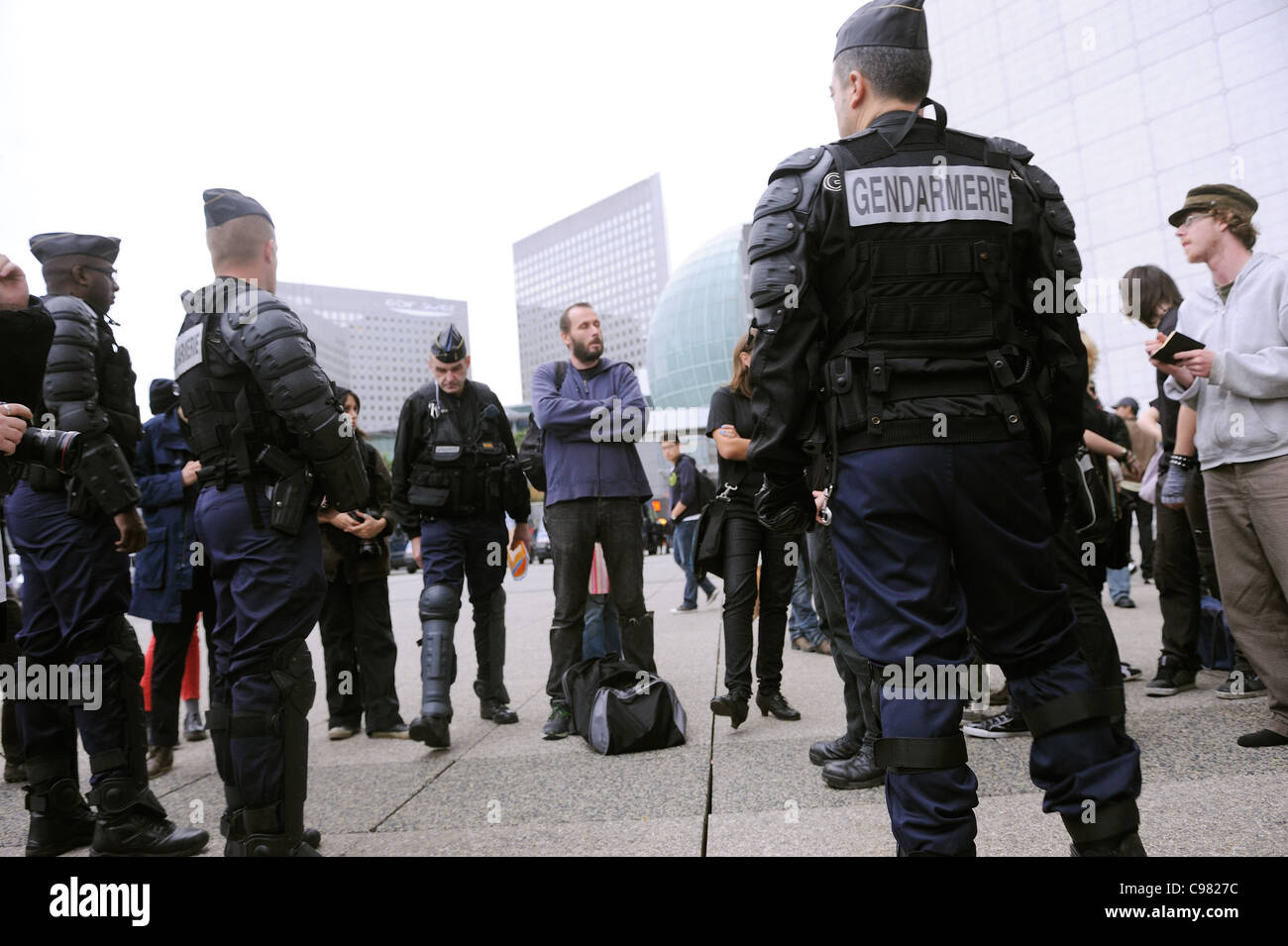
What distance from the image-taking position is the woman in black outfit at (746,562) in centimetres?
464

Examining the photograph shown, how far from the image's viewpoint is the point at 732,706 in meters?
4.34

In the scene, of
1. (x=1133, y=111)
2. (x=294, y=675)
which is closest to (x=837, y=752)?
(x=294, y=675)

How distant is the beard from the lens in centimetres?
519

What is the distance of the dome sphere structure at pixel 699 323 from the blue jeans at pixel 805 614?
61284mm

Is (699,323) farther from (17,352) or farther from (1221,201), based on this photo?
(17,352)

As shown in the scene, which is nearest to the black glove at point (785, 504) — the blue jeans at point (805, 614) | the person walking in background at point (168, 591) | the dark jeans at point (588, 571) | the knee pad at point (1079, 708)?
the knee pad at point (1079, 708)

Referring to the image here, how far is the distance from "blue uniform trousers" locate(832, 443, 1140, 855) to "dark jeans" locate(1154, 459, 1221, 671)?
9.89ft

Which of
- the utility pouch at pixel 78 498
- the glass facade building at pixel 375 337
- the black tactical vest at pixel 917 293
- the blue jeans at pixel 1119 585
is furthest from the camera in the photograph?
the glass facade building at pixel 375 337

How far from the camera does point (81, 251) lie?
150 inches

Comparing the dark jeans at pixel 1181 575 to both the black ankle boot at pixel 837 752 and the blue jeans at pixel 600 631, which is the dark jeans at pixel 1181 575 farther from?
the blue jeans at pixel 600 631

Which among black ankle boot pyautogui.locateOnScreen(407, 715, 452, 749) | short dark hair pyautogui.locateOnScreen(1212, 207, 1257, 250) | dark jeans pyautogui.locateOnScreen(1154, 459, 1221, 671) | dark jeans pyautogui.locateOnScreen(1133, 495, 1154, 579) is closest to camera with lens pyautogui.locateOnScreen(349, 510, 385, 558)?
black ankle boot pyautogui.locateOnScreen(407, 715, 452, 749)

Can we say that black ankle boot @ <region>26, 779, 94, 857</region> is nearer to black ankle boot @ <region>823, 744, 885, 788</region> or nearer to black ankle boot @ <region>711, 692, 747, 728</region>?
black ankle boot @ <region>711, 692, 747, 728</region>

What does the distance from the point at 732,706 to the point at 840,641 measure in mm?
723
